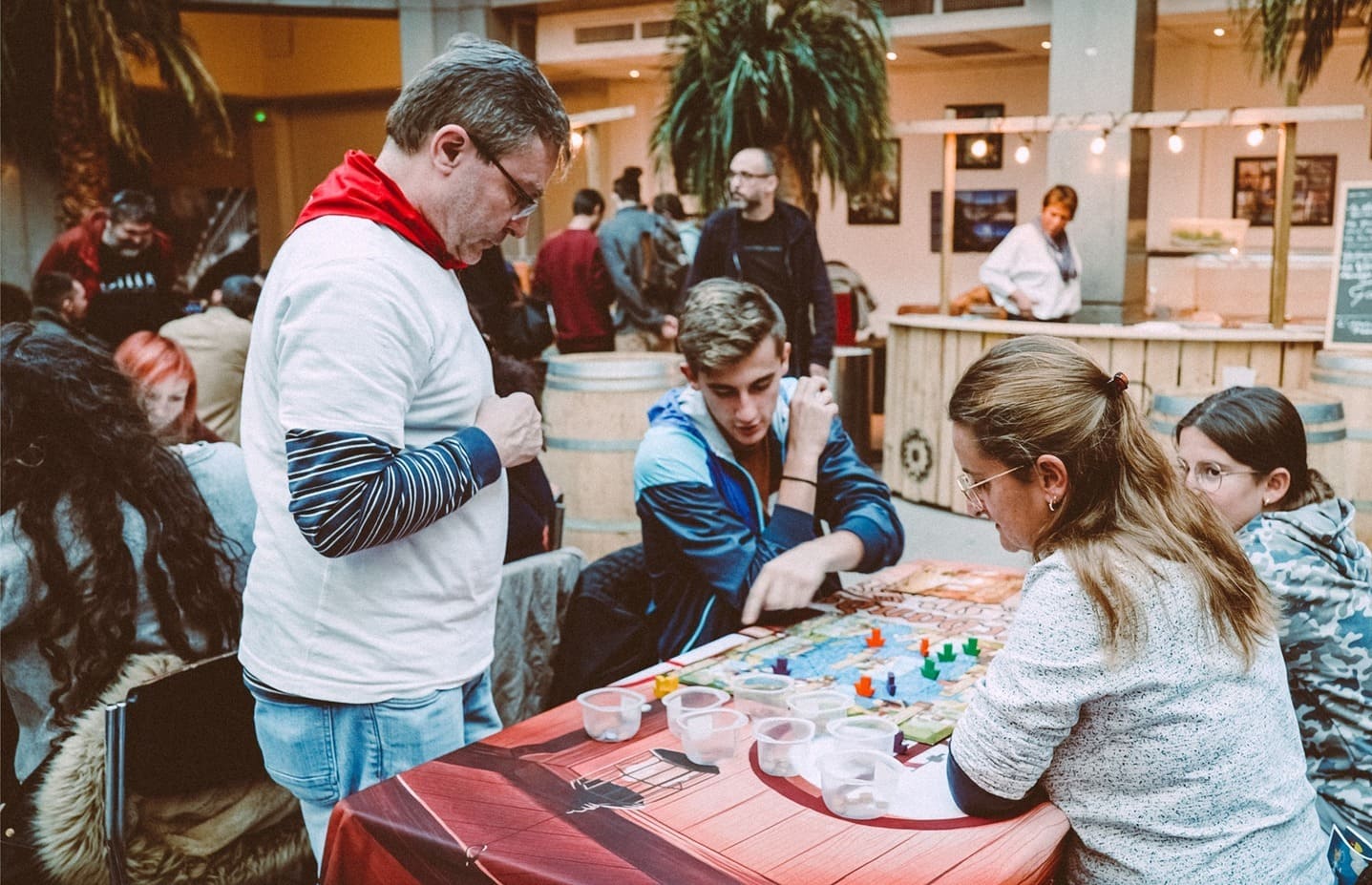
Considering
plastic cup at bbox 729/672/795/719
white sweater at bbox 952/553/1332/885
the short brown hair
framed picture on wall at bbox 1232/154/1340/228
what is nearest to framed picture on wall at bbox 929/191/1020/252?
framed picture on wall at bbox 1232/154/1340/228

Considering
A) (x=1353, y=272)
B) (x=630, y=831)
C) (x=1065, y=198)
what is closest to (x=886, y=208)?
(x=1065, y=198)

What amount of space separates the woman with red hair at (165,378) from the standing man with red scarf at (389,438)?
1665mm

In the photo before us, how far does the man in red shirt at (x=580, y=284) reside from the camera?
23.7 feet

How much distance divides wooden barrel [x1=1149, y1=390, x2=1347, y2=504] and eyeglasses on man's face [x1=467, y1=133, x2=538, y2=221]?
3639 mm

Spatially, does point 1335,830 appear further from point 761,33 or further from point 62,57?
Result: point 62,57

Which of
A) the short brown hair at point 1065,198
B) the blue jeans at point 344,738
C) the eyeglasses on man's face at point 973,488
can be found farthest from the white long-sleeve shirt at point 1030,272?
the blue jeans at point 344,738

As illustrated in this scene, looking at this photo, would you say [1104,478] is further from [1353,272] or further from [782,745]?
[1353,272]

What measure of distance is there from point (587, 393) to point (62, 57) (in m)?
7.47

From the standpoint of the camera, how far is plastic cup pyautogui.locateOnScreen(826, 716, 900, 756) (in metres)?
1.72

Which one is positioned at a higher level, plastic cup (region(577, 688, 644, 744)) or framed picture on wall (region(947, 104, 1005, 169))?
framed picture on wall (region(947, 104, 1005, 169))

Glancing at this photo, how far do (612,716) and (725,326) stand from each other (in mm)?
1038

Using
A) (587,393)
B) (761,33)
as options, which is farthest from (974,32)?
(587,393)

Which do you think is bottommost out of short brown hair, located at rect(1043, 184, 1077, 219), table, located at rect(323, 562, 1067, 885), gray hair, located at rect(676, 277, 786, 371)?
table, located at rect(323, 562, 1067, 885)

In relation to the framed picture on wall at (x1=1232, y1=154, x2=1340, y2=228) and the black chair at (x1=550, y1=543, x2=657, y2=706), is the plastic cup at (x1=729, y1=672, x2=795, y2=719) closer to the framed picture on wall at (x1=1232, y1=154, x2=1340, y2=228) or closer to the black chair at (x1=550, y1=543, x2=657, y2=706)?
the black chair at (x1=550, y1=543, x2=657, y2=706)
